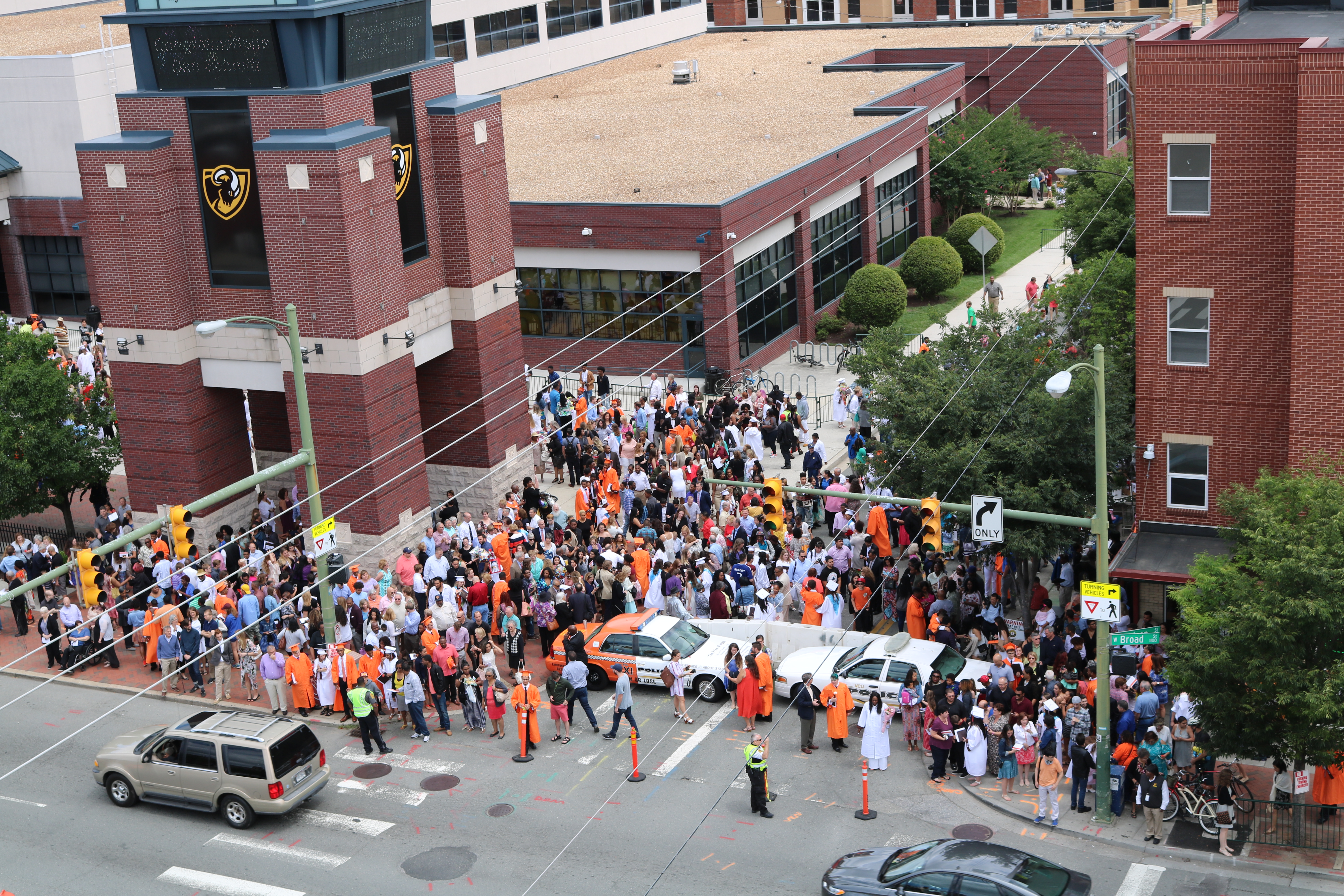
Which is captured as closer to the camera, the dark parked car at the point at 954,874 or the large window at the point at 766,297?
the dark parked car at the point at 954,874

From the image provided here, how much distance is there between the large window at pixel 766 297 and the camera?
47.1 meters

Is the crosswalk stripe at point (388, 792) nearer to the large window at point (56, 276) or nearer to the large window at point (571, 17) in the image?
the large window at point (56, 276)

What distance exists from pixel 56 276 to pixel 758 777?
4236 cm

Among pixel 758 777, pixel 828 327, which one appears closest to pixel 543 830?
pixel 758 777

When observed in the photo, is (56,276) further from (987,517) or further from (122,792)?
(987,517)

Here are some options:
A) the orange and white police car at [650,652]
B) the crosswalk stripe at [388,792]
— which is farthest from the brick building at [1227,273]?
the crosswalk stripe at [388,792]

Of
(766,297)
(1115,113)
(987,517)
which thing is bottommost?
(766,297)

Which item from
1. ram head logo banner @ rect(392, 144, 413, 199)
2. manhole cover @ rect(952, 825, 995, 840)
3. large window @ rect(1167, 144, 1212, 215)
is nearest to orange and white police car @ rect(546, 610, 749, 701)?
manhole cover @ rect(952, 825, 995, 840)

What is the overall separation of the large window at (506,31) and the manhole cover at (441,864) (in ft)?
162

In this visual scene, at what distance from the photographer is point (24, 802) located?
997 inches

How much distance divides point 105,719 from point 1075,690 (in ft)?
57.3

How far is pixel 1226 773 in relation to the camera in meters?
21.8

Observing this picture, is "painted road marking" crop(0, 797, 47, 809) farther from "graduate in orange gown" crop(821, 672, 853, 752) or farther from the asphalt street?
"graduate in orange gown" crop(821, 672, 853, 752)

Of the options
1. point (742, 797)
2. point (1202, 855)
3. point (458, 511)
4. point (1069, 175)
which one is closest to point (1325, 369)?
point (1202, 855)
